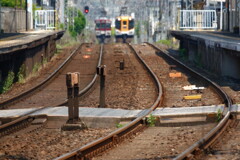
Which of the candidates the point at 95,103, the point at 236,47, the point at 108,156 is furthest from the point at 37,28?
the point at 108,156

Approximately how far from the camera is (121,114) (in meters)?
10.9

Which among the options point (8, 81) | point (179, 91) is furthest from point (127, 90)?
point (8, 81)

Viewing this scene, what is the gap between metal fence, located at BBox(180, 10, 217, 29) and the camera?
4675cm

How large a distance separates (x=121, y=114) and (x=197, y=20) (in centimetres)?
3904

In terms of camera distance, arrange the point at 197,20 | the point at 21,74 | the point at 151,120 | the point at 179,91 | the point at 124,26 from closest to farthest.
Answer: the point at 151,120 → the point at 179,91 → the point at 21,74 → the point at 197,20 → the point at 124,26

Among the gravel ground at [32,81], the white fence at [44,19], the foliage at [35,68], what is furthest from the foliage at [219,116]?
the white fence at [44,19]

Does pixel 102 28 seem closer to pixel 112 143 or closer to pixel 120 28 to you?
pixel 120 28

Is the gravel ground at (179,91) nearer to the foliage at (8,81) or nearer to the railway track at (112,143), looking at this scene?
the railway track at (112,143)

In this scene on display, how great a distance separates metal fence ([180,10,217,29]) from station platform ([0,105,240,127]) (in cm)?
3544

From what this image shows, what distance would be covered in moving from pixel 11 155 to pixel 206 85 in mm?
10115

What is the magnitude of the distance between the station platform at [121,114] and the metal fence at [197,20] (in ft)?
116

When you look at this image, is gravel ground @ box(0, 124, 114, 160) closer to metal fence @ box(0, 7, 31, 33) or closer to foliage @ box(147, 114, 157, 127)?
foliage @ box(147, 114, 157, 127)

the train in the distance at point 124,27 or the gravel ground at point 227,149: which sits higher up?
the train in the distance at point 124,27

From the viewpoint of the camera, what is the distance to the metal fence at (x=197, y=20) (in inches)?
1841
